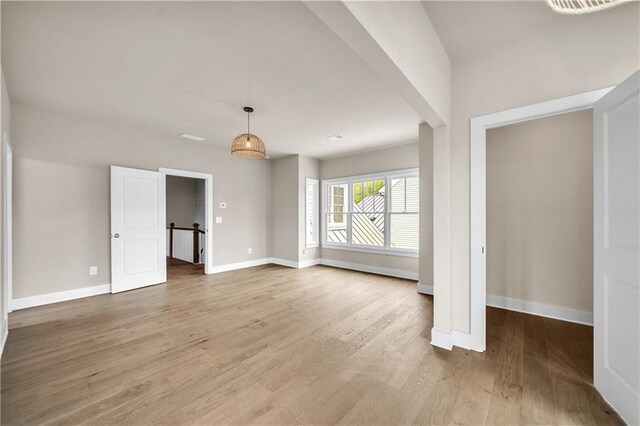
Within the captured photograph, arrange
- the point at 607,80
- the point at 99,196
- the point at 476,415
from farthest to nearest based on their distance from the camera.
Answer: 1. the point at 99,196
2. the point at 607,80
3. the point at 476,415

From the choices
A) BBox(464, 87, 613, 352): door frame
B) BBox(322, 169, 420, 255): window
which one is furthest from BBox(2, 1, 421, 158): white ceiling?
BBox(322, 169, 420, 255): window

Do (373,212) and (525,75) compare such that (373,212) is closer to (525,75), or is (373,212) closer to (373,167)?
(373,167)

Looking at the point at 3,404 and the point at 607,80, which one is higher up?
the point at 607,80

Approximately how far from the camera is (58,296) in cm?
376

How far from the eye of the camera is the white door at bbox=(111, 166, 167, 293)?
13.9 ft

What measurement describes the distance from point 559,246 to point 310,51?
3.65m

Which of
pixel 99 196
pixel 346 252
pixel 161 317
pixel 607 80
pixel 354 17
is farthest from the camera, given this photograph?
pixel 346 252

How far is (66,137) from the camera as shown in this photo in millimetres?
3863

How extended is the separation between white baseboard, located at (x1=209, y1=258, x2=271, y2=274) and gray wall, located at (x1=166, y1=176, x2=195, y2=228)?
3604 mm

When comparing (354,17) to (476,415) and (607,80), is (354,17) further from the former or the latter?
(476,415)

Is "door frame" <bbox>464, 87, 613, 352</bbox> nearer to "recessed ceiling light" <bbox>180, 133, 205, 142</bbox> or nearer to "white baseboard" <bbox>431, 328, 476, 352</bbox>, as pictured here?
"white baseboard" <bbox>431, 328, 476, 352</bbox>

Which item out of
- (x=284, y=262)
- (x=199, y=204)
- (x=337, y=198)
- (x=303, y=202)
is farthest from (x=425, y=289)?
(x=199, y=204)

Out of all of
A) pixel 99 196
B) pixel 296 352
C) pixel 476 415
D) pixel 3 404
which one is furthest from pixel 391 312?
pixel 99 196

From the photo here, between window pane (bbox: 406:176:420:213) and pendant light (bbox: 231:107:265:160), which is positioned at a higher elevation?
pendant light (bbox: 231:107:265:160)
